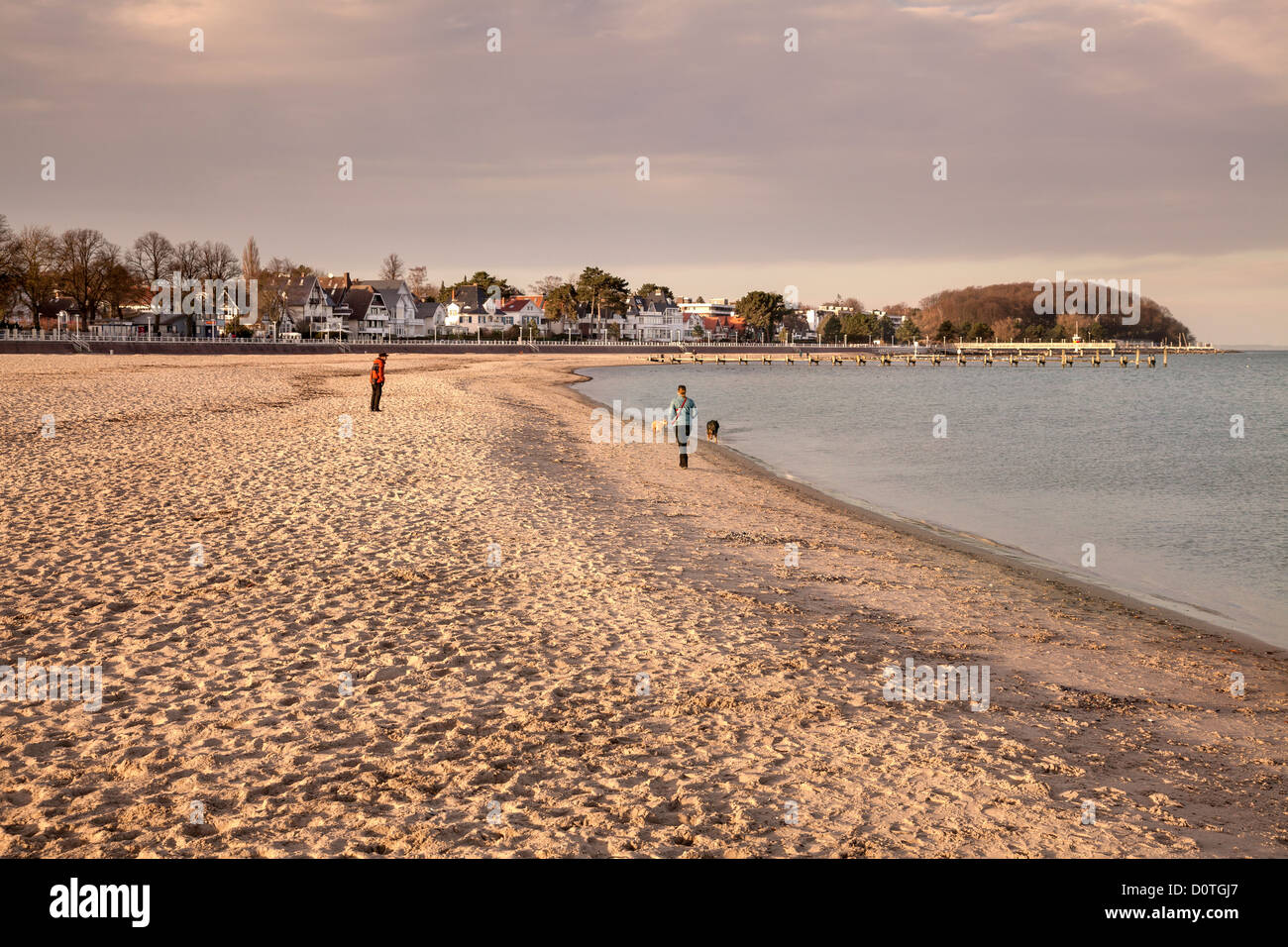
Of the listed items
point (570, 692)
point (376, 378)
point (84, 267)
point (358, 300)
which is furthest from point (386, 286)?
point (570, 692)

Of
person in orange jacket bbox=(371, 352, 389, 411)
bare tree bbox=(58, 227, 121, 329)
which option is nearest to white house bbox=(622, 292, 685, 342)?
bare tree bbox=(58, 227, 121, 329)

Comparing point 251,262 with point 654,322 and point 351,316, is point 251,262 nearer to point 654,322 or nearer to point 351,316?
point 351,316

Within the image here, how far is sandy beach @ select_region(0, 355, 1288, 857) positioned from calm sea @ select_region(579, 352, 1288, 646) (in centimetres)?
296

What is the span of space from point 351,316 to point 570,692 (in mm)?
122982

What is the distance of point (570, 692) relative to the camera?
6.98 metres

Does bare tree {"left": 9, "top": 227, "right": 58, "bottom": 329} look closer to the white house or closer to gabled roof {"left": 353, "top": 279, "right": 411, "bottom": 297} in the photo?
gabled roof {"left": 353, "top": 279, "right": 411, "bottom": 297}

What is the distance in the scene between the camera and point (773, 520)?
1571cm

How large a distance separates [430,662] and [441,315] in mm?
141415

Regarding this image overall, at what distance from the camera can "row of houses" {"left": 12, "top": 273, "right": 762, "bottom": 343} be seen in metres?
103

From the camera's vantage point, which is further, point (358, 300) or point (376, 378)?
point (358, 300)

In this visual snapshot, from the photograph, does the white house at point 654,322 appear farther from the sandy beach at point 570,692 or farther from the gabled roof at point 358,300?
the sandy beach at point 570,692

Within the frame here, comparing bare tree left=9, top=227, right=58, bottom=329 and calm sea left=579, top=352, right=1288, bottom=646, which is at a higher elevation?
bare tree left=9, top=227, right=58, bottom=329

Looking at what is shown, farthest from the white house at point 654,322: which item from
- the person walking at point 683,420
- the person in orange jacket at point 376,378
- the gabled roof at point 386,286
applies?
the person walking at point 683,420
